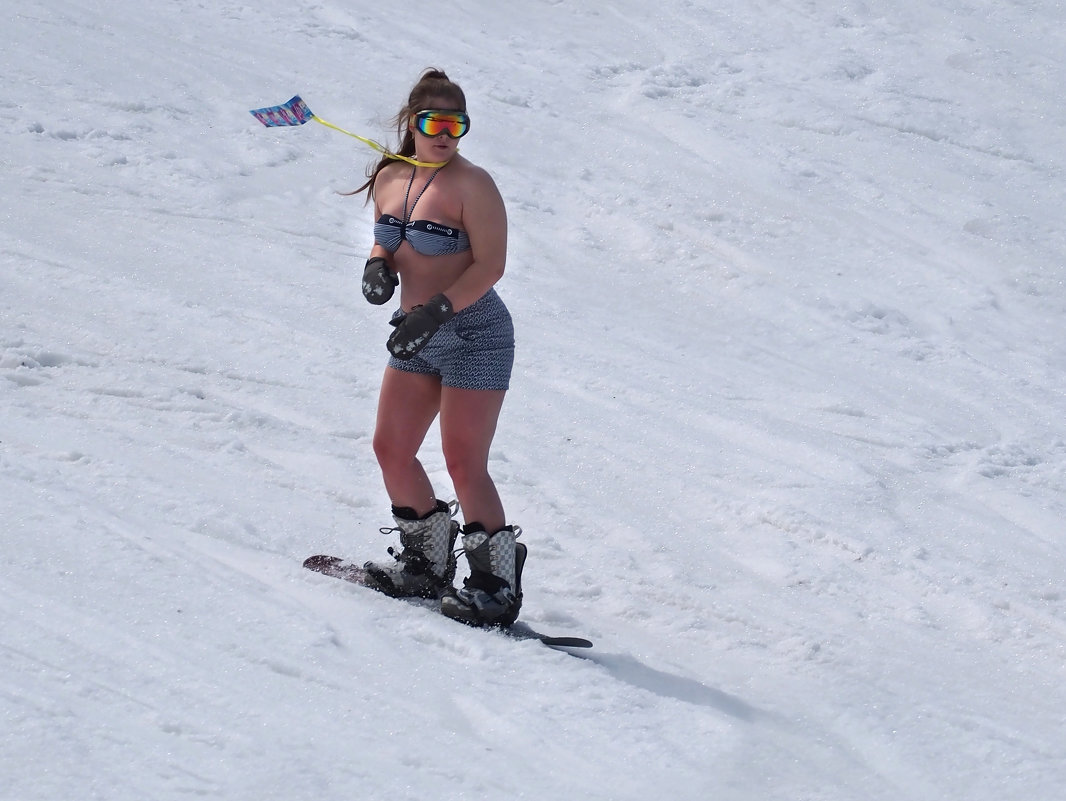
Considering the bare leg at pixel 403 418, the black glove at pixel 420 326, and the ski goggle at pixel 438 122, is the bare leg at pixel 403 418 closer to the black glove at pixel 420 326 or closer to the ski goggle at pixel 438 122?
the black glove at pixel 420 326

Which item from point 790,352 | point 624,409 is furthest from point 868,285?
point 624,409

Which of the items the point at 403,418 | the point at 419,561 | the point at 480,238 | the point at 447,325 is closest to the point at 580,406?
the point at 419,561

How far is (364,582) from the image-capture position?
447 centimetres

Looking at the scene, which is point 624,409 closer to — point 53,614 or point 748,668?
point 748,668

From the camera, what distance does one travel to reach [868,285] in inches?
356

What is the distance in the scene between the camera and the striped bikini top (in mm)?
4074

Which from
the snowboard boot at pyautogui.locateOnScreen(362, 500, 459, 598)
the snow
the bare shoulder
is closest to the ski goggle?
the bare shoulder

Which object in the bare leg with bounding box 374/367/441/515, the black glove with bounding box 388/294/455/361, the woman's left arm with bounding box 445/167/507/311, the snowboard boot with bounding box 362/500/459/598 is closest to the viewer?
the black glove with bounding box 388/294/455/361

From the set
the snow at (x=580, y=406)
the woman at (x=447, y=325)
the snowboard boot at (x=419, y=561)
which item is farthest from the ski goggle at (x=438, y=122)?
the snow at (x=580, y=406)

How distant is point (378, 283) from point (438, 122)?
1.89ft

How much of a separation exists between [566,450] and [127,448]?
2.23 metres

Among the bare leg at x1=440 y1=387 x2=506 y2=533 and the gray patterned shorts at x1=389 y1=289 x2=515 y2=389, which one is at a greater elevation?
the gray patterned shorts at x1=389 y1=289 x2=515 y2=389

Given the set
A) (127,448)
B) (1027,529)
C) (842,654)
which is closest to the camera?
(842,654)

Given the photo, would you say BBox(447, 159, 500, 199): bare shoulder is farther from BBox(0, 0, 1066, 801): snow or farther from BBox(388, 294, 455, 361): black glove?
BBox(0, 0, 1066, 801): snow
